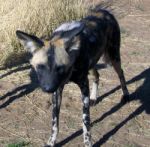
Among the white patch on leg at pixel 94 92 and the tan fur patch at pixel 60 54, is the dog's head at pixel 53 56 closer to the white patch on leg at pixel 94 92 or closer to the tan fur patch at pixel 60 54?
the tan fur patch at pixel 60 54

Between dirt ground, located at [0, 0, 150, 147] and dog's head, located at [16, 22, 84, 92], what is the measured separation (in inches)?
45.6

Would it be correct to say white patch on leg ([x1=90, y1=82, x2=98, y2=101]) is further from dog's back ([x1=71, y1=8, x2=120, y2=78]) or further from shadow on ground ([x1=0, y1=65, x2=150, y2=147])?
dog's back ([x1=71, y1=8, x2=120, y2=78])

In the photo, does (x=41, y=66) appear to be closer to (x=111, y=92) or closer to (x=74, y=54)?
(x=74, y=54)

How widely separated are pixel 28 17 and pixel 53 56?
412 centimetres

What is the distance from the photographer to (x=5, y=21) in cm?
800

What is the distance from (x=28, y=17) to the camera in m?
8.27

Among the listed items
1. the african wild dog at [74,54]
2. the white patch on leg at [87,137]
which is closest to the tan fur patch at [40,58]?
the african wild dog at [74,54]

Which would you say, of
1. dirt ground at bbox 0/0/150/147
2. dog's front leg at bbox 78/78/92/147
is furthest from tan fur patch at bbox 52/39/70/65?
dirt ground at bbox 0/0/150/147

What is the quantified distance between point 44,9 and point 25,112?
3123mm

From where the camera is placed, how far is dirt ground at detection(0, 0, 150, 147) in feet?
17.6

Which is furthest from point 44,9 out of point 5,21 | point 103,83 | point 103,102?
point 103,102

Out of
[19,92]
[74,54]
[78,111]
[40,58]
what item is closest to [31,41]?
[40,58]

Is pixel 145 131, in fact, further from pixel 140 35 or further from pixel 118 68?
pixel 140 35

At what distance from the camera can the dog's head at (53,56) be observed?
4273 millimetres
